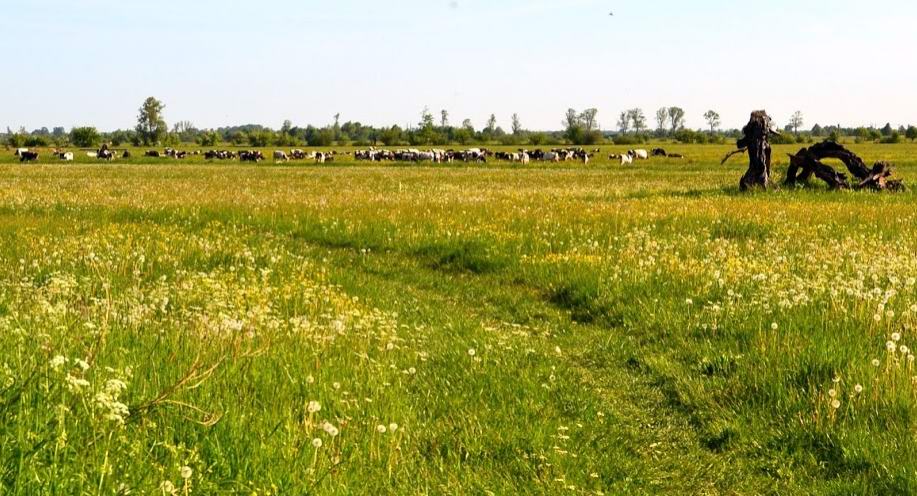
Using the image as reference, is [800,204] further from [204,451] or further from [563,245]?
[204,451]

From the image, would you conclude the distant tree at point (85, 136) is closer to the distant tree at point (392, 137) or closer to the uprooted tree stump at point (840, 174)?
the distant tree at point (392, 137)

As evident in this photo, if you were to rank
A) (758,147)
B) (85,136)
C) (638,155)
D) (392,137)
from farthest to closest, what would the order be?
(392,137) → (85,136) → (638,155) → (758,147)

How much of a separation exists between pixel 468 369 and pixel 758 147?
75.2 ft

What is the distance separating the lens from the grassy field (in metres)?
4.86

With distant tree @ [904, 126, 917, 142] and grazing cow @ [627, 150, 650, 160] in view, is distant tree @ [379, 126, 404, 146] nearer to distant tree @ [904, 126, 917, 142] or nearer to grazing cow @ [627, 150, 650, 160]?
grazing cow @ [627, 150, 650, 160]

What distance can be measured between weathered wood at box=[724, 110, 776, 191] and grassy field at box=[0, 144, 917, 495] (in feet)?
41.1

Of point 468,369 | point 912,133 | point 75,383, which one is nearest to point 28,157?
point 468,369

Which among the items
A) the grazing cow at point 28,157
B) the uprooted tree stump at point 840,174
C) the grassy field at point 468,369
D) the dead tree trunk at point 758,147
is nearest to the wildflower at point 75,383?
the grassy field at point 468,369

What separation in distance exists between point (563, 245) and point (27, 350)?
37.1 feet

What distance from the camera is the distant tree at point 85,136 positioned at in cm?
15588

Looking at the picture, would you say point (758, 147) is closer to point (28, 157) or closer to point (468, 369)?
point (468, 369)

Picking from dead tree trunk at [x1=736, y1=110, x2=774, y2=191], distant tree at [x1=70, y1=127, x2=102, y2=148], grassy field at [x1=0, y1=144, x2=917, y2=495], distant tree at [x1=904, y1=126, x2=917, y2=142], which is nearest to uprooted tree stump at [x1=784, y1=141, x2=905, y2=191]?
dead tree trunk at [x1=736, y1=110, x2=774, y2=191]

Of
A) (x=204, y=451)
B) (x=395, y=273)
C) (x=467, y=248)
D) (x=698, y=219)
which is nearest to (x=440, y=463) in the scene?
(x=204, y=451)

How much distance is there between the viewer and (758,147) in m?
27.2
